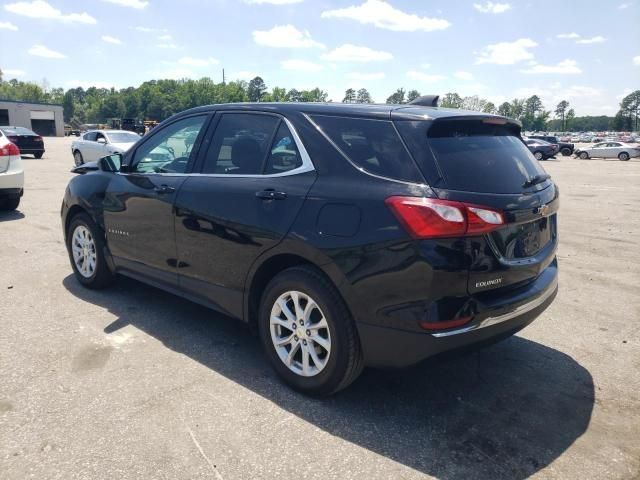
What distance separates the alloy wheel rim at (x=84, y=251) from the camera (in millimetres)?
4980

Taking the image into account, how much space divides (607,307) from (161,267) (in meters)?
4.17

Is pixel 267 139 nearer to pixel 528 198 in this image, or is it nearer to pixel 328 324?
pixel 328 324

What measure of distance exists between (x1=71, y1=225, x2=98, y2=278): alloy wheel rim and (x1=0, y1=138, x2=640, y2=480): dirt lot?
30 cm

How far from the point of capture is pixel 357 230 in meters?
2.79

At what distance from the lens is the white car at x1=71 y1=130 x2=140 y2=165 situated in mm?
17219

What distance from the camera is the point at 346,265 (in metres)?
2.82

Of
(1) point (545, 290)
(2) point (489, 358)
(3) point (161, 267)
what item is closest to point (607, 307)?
(2) point (489, 358)

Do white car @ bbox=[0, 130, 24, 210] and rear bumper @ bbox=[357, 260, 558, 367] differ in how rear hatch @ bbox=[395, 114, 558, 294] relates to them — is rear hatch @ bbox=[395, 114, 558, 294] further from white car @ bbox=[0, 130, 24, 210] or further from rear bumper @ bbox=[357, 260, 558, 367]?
white car @ bbox=[0, 130, 24, 210]

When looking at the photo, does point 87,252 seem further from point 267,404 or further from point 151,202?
point 267,404

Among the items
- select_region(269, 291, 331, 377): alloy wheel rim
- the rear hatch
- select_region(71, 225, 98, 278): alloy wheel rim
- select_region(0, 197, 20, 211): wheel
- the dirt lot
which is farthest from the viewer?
select_region(0, 197, 20, 211): wheel

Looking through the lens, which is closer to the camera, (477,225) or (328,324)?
(477,225)

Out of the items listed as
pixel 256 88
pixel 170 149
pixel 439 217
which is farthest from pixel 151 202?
pixel 256 88

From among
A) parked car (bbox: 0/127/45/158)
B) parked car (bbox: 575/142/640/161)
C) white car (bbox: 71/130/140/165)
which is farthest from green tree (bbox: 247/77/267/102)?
white car (bbox: 71/130/140/165)

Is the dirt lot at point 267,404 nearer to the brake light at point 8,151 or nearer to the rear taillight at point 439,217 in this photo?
the rear taillight at point 439,217
